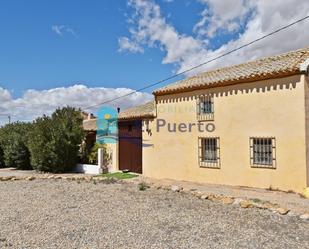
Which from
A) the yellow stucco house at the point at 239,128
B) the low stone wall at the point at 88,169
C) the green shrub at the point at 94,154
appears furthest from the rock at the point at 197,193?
the green shrub at the point at 94,154

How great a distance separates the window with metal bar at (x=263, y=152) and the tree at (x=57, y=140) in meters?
12.6

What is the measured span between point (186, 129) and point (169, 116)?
4.66 feet

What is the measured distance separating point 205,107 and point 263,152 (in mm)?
3862

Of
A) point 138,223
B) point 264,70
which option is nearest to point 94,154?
point 264,70

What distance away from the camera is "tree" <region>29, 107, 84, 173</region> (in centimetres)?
2344

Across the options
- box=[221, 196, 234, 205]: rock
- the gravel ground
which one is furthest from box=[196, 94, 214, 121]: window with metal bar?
box=[221, 196, 234, 205]: rock

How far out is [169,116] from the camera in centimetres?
1969

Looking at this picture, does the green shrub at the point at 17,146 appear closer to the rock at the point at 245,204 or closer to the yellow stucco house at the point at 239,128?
the yellow stucco house at the point at 239,128

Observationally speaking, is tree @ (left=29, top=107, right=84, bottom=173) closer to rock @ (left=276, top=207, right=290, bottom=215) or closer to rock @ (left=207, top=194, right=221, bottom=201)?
rock @ (left=207, top=194, right=221, bottom=201)

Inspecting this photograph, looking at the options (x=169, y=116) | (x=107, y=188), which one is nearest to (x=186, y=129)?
(x=169, y=116)

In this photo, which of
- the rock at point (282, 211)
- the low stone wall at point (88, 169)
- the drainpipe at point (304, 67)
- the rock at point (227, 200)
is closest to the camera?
the rock at point (282, 211)

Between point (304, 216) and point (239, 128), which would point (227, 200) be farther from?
point (239, 128)

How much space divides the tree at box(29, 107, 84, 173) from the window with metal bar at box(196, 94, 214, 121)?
377 inches

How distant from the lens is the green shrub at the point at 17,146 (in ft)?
90.9
